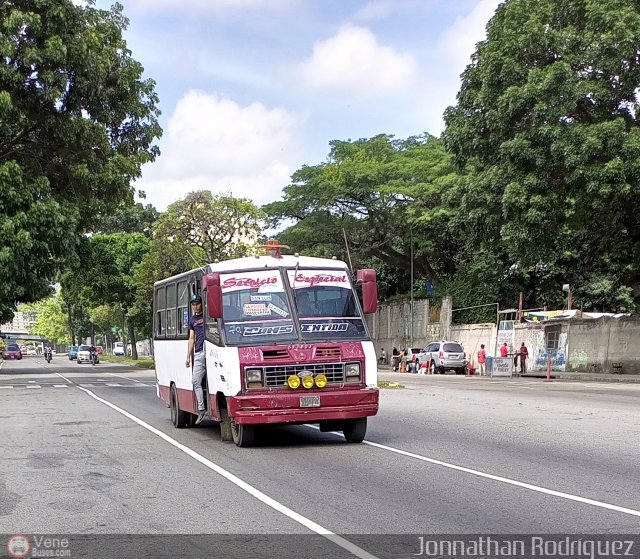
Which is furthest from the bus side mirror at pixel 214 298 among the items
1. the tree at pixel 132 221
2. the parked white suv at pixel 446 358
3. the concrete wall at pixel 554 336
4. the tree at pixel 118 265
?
the tree at pixel 132 221

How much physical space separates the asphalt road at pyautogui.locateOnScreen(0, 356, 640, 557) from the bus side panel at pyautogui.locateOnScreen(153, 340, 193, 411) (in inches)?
23.6

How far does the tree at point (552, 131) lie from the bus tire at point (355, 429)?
752 inches

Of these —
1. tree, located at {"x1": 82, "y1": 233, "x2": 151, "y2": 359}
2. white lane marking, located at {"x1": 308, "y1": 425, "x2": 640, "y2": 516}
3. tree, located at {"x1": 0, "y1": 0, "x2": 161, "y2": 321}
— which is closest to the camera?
white lane marking, located at {"x1": 308, "y1": 425, "x2": 640, "y2": 516}

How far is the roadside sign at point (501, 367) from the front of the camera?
42.3 metres

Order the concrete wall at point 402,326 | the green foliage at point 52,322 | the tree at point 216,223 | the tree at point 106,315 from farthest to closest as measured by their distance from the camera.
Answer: the green foliage at point 52,322 → the tree at point 106,315 → the concrete wall at point 402,326 → the tree at point 216,223

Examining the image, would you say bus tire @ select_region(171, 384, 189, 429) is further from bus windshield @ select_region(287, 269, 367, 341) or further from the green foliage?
the green foliage

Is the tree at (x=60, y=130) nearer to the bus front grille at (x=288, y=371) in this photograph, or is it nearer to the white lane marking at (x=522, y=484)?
the bus front grille at (x=288, y=371)

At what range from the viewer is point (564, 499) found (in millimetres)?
8117

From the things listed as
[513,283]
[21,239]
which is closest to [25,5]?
[21,239]

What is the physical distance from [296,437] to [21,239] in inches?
645

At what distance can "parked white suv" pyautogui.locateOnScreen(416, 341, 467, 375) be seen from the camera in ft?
161

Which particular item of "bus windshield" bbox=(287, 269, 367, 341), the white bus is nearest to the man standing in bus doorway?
the white bus

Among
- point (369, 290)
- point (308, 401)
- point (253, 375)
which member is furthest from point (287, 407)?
point (369, 290)

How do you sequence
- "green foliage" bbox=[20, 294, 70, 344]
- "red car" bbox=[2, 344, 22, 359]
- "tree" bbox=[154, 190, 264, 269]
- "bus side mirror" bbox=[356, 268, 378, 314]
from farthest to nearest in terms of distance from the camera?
"green foliage" bbox=[20, 294, 70, 344], "red car" bbox=[2, 344, 22, 359], "tree" bbox=[154, 190, 264, 269], "bus side mirror" bbox=[356, 268, 378, 314]
